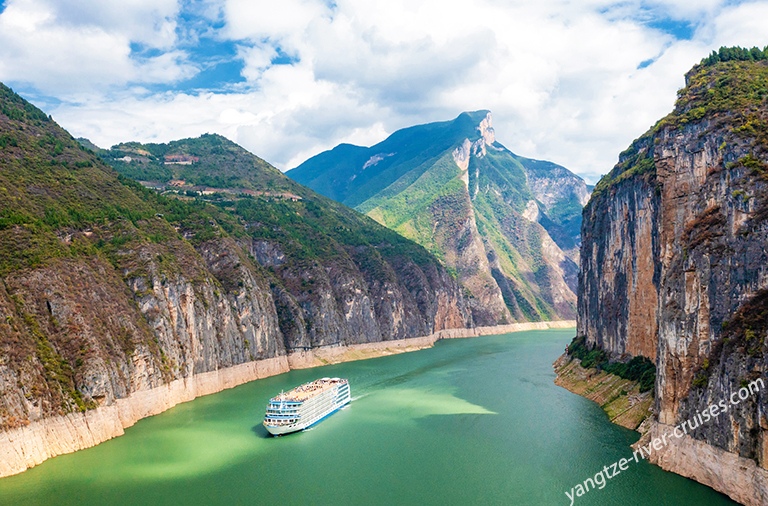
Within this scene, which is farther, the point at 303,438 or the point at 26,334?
the point at 303,438

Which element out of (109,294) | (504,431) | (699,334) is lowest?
(504,431)

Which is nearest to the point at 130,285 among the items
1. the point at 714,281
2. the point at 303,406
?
the point at 303,406

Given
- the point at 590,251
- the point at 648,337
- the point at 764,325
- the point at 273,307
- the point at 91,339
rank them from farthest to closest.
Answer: the point at 273,307 → the point at 590,251 → the point at 648,337 → the point at 91,339 → the point at 764,325

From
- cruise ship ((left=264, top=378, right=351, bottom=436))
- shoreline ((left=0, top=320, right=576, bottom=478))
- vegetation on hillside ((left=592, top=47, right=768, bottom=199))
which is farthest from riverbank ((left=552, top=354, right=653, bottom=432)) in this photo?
shoreline ((left=0, top=320, right=576, bottom=478))

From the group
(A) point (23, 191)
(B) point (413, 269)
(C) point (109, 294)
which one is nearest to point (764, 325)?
(C) point (109, 294)

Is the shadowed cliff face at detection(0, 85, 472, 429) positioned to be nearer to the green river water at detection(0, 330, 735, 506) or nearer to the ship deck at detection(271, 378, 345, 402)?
the green river water at detection(0, 330, 735, 506)

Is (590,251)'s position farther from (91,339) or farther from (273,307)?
(91,339)

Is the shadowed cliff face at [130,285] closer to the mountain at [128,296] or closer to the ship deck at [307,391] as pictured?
the mountain at [128,296]
